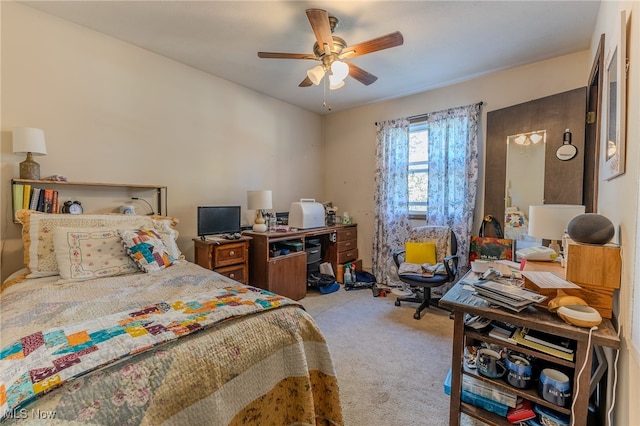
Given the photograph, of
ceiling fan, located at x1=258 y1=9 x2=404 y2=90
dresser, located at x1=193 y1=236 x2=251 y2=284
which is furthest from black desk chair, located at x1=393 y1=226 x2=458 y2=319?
ceiling fan, located at x1=258 y1=9 x2=404 y2=90

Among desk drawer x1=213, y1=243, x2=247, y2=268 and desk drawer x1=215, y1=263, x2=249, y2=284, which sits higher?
desk drawer x1=213, y1=243, x2=247, y2=268

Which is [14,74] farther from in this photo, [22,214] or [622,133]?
[622,133]

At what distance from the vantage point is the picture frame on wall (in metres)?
1.14

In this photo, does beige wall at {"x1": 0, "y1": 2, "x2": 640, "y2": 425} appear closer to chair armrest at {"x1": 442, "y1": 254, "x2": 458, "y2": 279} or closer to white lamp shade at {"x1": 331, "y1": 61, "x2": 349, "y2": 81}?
chair armrest at {"x1": 442, "y1": 254, "x2": 458, "y2": 279}

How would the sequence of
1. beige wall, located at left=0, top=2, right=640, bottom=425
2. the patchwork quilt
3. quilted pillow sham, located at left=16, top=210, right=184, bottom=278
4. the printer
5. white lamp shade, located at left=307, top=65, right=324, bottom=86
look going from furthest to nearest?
the printer < white lamp shade, located at left=307, top=65, right=324, bottom=86 < quilted pillow sham, located at left=16, top=210, right=184, bottom=278 < beige wall, located at left=0, top=2, right=640, bottom=425 < the patchwork quilt

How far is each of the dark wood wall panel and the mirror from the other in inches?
1.8

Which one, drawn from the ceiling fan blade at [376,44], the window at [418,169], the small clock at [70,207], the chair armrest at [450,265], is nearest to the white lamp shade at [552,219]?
the chair armrest at [450,265]

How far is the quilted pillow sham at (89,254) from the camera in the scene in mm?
1673

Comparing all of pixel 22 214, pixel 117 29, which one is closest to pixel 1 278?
pixel 22 214

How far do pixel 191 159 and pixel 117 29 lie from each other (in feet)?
4.08

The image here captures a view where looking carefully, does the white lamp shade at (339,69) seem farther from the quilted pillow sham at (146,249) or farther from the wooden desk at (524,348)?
the quilted pillow sham at (146,249)

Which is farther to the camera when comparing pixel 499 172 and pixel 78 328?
pixel 499 172

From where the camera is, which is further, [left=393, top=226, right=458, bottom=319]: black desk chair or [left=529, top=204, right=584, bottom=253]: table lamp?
[left=393, top=226, right=458, bottom=319]: black desk chair

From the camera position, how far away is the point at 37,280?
5.40 feet
